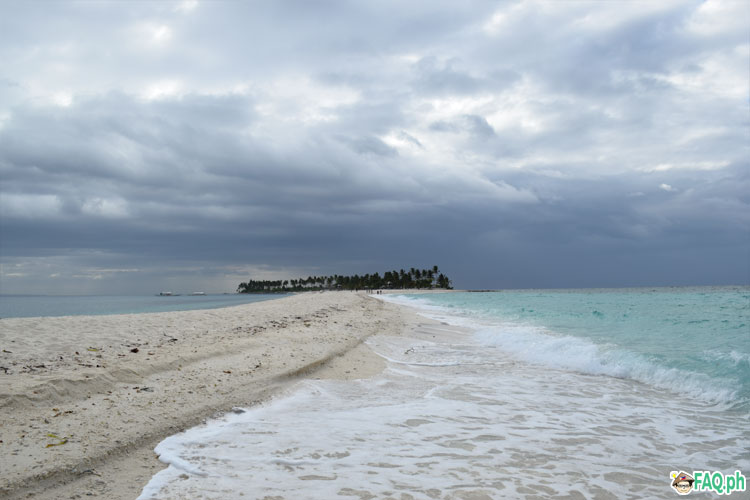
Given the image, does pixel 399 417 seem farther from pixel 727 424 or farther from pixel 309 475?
pixel 727 424

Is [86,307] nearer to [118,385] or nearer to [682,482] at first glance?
[118,385]

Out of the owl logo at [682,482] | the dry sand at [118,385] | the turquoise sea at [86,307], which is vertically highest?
the dry sand at [118,385]

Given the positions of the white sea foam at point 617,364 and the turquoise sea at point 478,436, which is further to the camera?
the white sea foam at point 617,364

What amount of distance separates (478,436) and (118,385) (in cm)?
521

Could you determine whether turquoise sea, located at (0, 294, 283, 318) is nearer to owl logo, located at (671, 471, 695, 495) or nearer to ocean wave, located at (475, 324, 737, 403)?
ocean wave, located at (475, 324, 737, 403)

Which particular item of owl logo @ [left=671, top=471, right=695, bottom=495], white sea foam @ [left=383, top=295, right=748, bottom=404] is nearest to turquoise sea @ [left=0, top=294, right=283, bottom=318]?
white sea foam @ [left=383, top=295, right=748, bottom=404]

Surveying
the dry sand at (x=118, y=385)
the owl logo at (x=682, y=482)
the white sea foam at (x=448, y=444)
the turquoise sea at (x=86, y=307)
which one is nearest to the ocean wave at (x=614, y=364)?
the white sea foam at (x=448, y=444)

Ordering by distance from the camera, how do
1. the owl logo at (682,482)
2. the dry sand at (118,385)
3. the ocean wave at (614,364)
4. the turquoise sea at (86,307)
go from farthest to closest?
the turquoise sea at (86,307), the ocean wave at (614,364), the owl logo at (682,482), the dry sand at (118,385)

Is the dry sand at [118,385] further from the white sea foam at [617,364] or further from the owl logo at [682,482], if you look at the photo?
the owl logo at [682,482]

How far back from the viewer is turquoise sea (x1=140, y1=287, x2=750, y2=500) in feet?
13.3

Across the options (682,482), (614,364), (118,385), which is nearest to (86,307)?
(118,385)

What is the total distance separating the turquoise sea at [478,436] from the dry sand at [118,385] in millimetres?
425

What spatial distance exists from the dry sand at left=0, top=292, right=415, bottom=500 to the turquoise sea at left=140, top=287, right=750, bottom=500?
425 millimetres

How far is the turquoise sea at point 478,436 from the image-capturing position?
4039 millimetres
